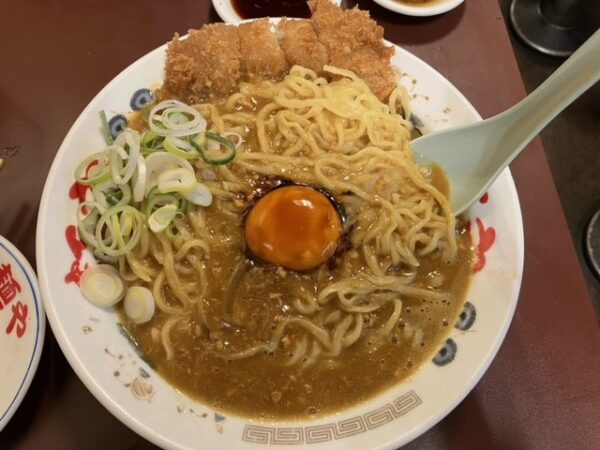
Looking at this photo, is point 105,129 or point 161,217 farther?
point 105,129

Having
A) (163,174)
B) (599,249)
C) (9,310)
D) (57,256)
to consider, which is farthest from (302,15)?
(599,249)

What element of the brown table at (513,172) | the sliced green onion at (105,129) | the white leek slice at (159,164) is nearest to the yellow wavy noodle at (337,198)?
the white leek slice at (159,164)

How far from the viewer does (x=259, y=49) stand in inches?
83.7

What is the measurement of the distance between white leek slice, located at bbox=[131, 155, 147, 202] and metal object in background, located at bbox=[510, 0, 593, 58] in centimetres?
310

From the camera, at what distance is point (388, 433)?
1584mm

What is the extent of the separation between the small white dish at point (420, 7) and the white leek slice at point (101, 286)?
1.49 meters

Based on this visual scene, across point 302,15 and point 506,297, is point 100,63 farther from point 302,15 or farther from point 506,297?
point 506,297

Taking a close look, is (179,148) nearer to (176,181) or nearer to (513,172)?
(176,181)

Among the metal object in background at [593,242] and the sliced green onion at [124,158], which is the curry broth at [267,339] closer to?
the sliced green onion at [124,158]

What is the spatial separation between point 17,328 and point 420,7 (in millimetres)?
2304

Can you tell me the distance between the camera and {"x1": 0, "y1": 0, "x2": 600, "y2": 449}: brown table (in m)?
→ 1.87

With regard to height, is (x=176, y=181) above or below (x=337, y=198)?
above

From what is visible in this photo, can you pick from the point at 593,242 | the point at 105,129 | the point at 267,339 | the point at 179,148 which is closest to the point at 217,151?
the point at 179,148

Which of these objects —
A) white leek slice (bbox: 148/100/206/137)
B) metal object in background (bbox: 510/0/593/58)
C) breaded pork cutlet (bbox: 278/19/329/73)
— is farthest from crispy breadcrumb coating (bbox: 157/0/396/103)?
metal object in background (bbox: 510/0/593/58)
